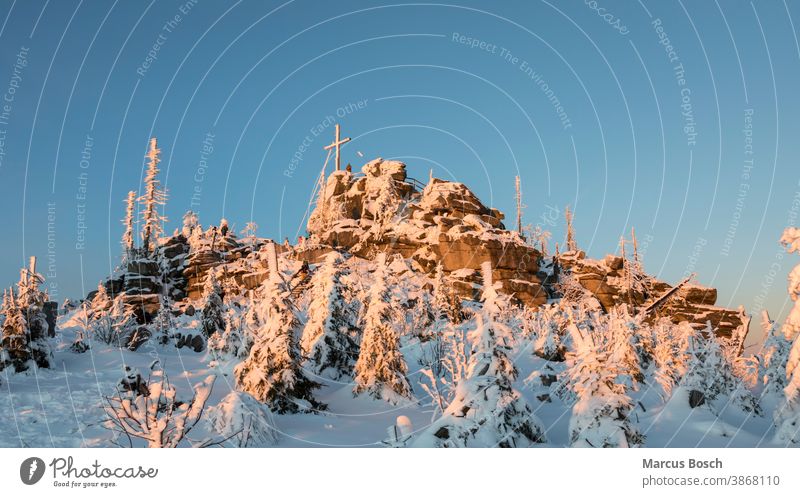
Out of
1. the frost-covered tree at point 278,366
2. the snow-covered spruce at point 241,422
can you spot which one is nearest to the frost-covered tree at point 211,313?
the frost-covered tree at point 278,366

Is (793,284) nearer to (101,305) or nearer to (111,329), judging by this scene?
(111,329)

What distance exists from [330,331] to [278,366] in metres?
4.11

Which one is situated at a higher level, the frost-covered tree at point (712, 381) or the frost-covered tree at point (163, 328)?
the frost-covered tree at point (163, 328)

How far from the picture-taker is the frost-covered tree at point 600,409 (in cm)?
1116

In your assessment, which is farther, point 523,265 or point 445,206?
point 445,206

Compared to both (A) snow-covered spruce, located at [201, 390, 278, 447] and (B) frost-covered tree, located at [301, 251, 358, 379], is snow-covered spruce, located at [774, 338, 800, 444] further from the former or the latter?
(B) frost-covered tree, located at [301, 251, 358, 379]

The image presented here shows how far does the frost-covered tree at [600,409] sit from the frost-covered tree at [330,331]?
1238 centimetres

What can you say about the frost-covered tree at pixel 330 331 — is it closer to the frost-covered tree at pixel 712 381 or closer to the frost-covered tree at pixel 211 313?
the frost-covered tree at pixel 211 313

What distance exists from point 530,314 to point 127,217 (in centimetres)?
5254

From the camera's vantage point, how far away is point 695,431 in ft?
58.3

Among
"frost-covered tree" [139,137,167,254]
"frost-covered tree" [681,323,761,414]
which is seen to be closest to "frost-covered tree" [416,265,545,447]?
"frost-covered tree" [681,323,761,414]

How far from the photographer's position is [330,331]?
22062 millimetres

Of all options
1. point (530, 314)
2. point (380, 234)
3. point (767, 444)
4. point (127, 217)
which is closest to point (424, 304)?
point (530, 314)
